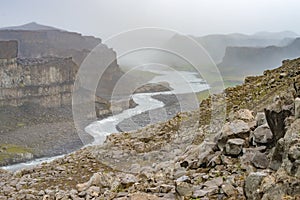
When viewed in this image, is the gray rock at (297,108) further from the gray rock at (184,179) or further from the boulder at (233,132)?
the gray rock at (184,179)

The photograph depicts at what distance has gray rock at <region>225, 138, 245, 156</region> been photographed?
11070 millimetres

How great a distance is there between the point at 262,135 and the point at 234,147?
0.82 metres

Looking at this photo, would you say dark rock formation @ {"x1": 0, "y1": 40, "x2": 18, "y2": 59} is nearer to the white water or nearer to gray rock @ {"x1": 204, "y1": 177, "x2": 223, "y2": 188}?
the white water

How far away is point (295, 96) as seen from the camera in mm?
10242

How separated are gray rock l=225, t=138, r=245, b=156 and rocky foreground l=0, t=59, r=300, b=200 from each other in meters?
0.03

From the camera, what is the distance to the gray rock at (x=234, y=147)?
11.1 m

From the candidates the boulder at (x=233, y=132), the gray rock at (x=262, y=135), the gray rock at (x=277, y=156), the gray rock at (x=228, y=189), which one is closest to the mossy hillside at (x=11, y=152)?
the boulder at (x=233, y=132)

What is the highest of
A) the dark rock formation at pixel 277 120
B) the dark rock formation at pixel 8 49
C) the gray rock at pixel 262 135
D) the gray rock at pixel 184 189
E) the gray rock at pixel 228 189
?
the dark rock formation at pixel 8 49

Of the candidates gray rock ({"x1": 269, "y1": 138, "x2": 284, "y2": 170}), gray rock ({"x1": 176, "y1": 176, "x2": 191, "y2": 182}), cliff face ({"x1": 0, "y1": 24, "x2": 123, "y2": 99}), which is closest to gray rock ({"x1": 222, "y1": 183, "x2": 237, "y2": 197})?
gray rock ({"x1": 269, "y1": 138, "x2": 284, "y2": 170})

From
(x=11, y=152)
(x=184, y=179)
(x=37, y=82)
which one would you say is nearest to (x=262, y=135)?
(x=184, y=179)

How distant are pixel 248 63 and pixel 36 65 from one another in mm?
69933

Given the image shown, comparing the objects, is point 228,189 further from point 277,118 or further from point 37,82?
point 37,82

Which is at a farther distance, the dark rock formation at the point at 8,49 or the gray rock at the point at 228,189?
the dark rock formation at the point at 8,49

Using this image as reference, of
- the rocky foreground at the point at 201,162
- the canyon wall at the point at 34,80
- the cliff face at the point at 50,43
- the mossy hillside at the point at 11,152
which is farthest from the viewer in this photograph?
the cliff face at the point at 50,43
